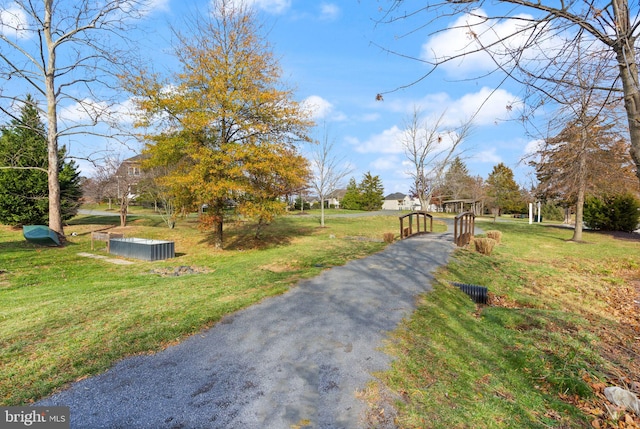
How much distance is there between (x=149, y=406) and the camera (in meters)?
2.50

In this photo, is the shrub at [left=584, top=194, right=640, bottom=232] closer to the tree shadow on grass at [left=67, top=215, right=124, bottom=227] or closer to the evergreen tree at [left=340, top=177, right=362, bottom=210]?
the tree shadow on grass at [left=67, top=215, right=124, bottom=227]

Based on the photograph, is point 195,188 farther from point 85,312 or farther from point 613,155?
point 613,155

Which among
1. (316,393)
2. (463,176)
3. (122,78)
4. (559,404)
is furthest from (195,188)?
(463,176)

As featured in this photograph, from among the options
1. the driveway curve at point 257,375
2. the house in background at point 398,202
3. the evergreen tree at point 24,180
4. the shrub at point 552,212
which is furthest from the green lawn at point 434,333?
the house in background at point 398,202

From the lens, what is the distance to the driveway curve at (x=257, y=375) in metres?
2.39

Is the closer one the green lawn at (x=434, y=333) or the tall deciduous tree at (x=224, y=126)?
the green lawn at (x=434, y=333)

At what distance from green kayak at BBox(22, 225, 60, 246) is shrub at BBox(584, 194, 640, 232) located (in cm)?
2830

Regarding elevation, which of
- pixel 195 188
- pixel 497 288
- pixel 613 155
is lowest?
pixel 497 288

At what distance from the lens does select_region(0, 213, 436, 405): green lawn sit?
3125 mm

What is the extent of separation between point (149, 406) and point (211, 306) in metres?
2.47

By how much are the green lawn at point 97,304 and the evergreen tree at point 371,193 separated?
44326mm

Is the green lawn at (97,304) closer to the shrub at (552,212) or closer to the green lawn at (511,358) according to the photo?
the green lawn at (511,358)

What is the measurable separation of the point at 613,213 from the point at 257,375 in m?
25.8

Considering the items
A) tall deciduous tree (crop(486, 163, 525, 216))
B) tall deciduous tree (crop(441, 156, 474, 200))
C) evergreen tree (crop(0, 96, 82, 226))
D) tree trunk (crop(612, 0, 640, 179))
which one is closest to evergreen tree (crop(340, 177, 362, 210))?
tall deciduous tree (crop(441, 156, 474, 200))
